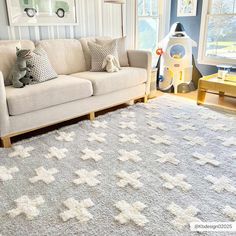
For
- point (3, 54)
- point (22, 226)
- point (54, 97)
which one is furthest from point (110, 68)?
point (22, 226)

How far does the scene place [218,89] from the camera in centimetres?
308

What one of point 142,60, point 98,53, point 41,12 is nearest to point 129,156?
point 98,53

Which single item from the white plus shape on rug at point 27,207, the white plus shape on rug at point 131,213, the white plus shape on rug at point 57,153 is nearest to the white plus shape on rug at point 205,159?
the white plus shape on rug at point 131,213

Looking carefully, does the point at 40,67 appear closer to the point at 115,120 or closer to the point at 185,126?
the point at 115,120

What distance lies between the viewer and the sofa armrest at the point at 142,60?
10.6 ft

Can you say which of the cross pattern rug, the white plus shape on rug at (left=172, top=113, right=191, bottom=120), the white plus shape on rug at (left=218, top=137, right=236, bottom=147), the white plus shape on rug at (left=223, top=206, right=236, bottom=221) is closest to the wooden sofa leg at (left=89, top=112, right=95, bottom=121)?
the cross pattern rug

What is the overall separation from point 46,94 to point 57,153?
58 centimetres

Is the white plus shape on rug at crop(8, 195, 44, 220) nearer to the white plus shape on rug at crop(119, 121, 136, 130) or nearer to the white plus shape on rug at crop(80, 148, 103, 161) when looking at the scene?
the white plus shape on rug at crop(80, 148, 103, 161)

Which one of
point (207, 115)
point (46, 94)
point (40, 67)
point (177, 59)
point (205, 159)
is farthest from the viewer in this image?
point (177, 59)

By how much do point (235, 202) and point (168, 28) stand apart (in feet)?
11.7

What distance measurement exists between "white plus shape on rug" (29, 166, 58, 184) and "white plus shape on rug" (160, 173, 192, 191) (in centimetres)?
78

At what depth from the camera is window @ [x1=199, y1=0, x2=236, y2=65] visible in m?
3.72

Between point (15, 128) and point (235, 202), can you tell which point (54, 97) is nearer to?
point (15, 128)

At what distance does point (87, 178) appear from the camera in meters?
1.78
